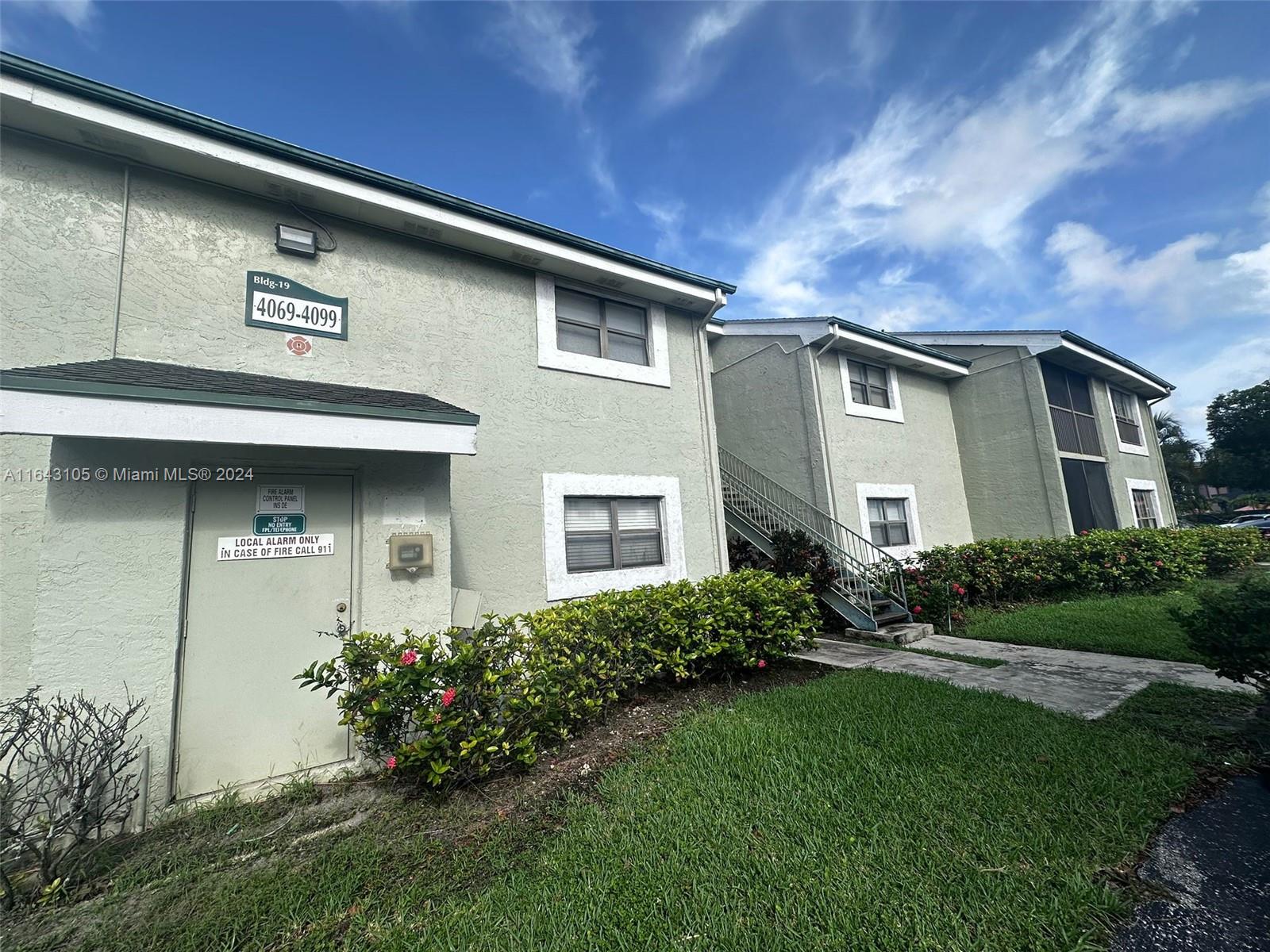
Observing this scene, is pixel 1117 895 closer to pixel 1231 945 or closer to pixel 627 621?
pixel 1231 945

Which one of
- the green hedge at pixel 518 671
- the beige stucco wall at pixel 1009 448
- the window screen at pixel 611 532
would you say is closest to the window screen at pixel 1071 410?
the beige stucco wall at pixel 1009 448

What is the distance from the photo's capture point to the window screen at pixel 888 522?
11336 millimetres

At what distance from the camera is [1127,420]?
1672 cm

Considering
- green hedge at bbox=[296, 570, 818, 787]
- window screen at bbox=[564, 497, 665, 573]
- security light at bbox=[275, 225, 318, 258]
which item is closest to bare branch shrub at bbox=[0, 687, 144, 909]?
green hedge at bbox=[296, 570, 818, 787]

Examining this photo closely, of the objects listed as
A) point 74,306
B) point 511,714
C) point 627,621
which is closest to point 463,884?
point 511,714

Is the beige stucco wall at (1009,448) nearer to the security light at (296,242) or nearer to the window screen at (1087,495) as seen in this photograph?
the window screen at (1087,495)

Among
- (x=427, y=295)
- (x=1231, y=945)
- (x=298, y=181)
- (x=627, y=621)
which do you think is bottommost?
A: (x=1231, y=945)

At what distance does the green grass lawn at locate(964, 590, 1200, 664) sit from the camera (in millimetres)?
6930

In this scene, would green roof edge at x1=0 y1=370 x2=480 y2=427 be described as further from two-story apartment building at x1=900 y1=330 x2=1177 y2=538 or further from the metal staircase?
two-story apartment building at x1=900 y1=330 x2=1177 y2=538

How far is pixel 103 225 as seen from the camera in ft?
14.7

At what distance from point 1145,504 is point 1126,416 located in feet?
9.67

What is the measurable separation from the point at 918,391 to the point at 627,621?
11703 millimetres

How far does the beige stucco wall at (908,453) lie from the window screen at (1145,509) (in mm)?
7146

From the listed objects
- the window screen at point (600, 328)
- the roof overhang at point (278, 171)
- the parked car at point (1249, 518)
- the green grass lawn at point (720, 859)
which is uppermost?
the roof overhang at point (278, 171)
